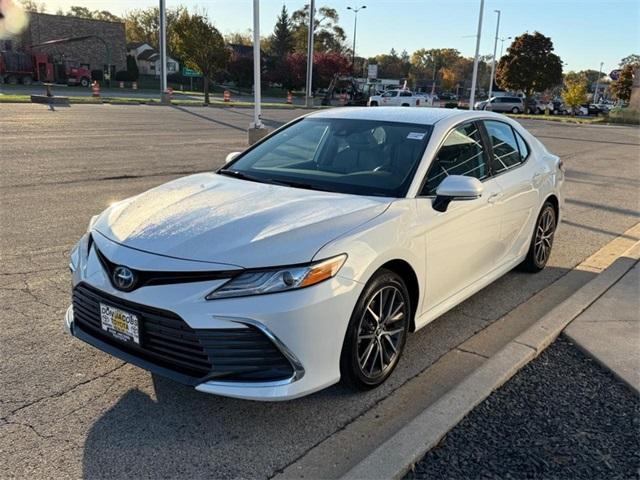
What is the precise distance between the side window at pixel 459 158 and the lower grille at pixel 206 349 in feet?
5.11

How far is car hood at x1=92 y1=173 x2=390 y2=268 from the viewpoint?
2.81 m

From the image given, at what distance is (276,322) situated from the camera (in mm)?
2668

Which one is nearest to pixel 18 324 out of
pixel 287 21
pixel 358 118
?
pixel 358 118

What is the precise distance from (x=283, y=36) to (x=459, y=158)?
86.1 m

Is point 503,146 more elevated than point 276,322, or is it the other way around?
point 503,146

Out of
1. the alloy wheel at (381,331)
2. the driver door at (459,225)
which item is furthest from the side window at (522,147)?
the alloy wheel at (381,331)

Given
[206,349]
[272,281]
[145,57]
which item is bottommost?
[206,349]

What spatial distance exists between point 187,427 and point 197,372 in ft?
1.27

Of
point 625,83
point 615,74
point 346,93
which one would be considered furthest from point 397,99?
point 625,83

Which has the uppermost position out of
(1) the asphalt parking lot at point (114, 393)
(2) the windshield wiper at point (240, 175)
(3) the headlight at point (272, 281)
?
(2) the windshield wiper at point (240, 175)

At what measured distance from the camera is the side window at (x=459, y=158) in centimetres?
382

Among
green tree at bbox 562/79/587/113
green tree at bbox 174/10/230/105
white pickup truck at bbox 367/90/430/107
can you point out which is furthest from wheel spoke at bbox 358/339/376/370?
green tree at bbox 562/79/587/113

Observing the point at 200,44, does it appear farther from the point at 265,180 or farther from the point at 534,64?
the point at 265,180

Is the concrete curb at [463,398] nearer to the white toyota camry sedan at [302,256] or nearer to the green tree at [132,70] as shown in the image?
the white toyota camry sedan at [302,256]
